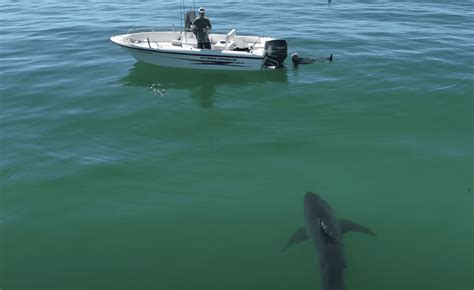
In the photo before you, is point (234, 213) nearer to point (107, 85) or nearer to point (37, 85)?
A: point (107, 85)

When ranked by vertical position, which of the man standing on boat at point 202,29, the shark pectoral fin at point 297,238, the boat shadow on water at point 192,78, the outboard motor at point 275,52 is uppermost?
the man standing on boat at point 202,29

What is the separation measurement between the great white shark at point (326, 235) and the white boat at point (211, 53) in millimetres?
9352

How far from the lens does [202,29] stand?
18016mm

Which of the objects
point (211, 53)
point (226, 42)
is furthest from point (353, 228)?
point (226, 42)

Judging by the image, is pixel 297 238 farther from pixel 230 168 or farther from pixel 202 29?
pixel 202 29

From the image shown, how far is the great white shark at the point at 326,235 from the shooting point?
8.16m

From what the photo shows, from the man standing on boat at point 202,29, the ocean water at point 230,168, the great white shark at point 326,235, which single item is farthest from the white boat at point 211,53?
the great white shark at point 326,235

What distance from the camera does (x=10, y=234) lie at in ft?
32.8

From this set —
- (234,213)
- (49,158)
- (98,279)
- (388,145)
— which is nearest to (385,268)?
(234,213)

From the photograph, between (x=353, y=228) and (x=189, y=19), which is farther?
(x=189, y=19)

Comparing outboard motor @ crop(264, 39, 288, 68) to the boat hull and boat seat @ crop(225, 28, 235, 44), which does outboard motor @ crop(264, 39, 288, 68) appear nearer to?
the boat hull

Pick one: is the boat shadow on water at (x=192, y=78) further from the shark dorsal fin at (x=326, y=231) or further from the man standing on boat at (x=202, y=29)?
the shark dorsal fin at (x=326, y=231)

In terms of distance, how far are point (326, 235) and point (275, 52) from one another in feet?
37.5

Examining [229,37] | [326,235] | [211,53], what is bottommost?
[326,235]
